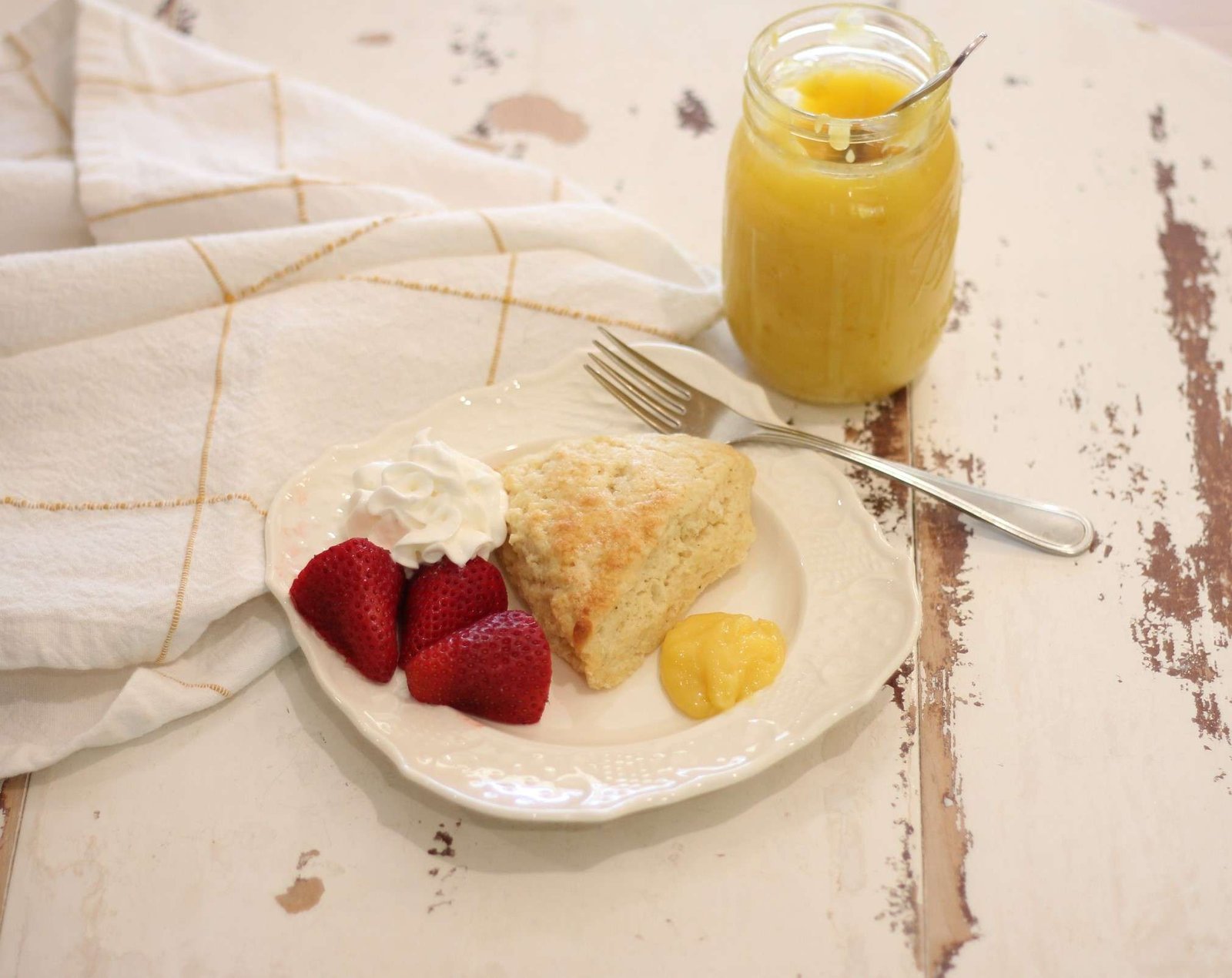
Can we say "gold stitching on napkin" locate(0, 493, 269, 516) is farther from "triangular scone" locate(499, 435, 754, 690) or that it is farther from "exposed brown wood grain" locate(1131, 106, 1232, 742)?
"exposed brown wood grain" locate(1131, 106, 1232, 742)

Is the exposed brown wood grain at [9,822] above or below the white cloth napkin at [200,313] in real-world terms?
below

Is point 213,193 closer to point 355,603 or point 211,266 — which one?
point 211,266

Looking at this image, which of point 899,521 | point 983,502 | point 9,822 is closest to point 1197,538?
point 983,502

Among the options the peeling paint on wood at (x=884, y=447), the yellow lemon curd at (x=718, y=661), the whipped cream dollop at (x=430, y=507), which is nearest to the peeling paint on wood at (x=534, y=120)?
the peeling paint on wood at (x=884, y=447)

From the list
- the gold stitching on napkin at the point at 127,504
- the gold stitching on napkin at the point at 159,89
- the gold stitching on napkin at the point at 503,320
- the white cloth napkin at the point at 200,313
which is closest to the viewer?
the white cloth napkin at the point at 200,313

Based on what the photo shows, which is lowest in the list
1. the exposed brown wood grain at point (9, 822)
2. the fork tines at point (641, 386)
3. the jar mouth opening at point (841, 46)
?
the exposed brown wood grain at point (9, 822)

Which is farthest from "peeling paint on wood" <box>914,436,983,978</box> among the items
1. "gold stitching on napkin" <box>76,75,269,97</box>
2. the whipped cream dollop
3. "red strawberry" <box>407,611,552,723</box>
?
"gold stitching on napkin" <box>76,75,269,97</box>

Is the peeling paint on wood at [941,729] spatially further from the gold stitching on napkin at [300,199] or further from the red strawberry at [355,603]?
the gold stitching on napkin at [300,199]

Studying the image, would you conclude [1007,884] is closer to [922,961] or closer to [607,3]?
[922,961]
